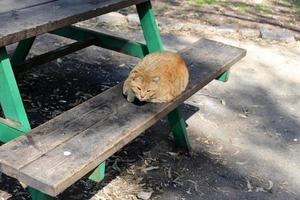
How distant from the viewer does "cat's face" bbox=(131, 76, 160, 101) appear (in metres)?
2.58

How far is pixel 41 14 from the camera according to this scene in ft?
8.07

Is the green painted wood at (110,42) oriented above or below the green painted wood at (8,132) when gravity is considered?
below

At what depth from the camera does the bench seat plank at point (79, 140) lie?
188 cm

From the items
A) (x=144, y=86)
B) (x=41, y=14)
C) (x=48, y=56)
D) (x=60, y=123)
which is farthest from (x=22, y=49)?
(x=60, y=123)

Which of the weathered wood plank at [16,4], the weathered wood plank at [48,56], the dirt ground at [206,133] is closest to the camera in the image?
the weathered wood plank at [16,4]

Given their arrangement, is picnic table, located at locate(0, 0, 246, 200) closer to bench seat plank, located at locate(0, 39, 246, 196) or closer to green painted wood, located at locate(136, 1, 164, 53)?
bench seat plank, located at locate(0, 39, 246, 196)

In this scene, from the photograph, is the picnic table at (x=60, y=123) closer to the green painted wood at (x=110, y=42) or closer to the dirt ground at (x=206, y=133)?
the green painted wood at (x=110, y=42)

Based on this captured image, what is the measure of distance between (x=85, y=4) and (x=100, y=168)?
1042mm

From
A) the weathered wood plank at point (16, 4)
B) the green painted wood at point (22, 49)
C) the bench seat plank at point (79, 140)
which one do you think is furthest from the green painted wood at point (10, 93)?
the green painted wood at point (22, 49)

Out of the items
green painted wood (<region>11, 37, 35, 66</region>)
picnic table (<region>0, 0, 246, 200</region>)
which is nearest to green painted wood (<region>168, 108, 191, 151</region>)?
picnic table (<region>0, 0, 246, 200</region>)

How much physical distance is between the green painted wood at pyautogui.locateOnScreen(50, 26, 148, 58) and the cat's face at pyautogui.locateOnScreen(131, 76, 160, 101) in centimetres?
87

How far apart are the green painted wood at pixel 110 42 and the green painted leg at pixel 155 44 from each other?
13cm

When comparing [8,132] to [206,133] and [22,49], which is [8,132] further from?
[22,49]

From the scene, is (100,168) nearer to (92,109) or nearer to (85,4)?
(92,109)
